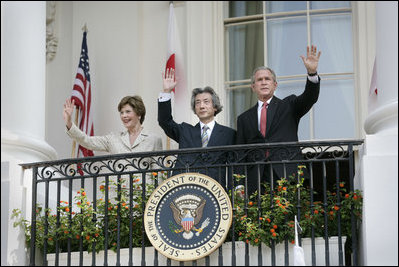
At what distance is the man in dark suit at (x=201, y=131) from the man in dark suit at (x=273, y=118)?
0.21m

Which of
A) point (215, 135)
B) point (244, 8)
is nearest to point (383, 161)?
point (215, 135)

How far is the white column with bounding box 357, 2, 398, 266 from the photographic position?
803cm

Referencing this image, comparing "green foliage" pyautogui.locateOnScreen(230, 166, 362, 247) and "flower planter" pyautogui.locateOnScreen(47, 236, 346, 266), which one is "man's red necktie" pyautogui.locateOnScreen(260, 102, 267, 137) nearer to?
"green foliage" pyautogui.locateOnScreen(230, 166, 362, 247)

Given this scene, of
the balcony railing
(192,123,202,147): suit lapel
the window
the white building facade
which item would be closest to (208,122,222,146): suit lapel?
(192,123,202,147): suit lapel

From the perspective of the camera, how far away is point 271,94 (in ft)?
31.6

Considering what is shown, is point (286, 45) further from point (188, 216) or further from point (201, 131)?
point (188, 216)

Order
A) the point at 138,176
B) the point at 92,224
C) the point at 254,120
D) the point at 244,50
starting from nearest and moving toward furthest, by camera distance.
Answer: the point at 92,224, the point at 138,176, the point at 254,120, the point at 244,50

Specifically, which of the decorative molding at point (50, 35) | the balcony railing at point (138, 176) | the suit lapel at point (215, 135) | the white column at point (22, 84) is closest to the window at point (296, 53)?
the decorative molding at point (50, 35)

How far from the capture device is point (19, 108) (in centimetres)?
960

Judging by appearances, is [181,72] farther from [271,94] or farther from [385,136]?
[385,136]

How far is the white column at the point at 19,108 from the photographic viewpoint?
9164 millimetres

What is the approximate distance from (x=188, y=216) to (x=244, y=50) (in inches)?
182

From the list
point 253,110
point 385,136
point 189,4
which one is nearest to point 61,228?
point 253,110

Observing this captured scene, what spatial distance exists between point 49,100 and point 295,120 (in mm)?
4551
